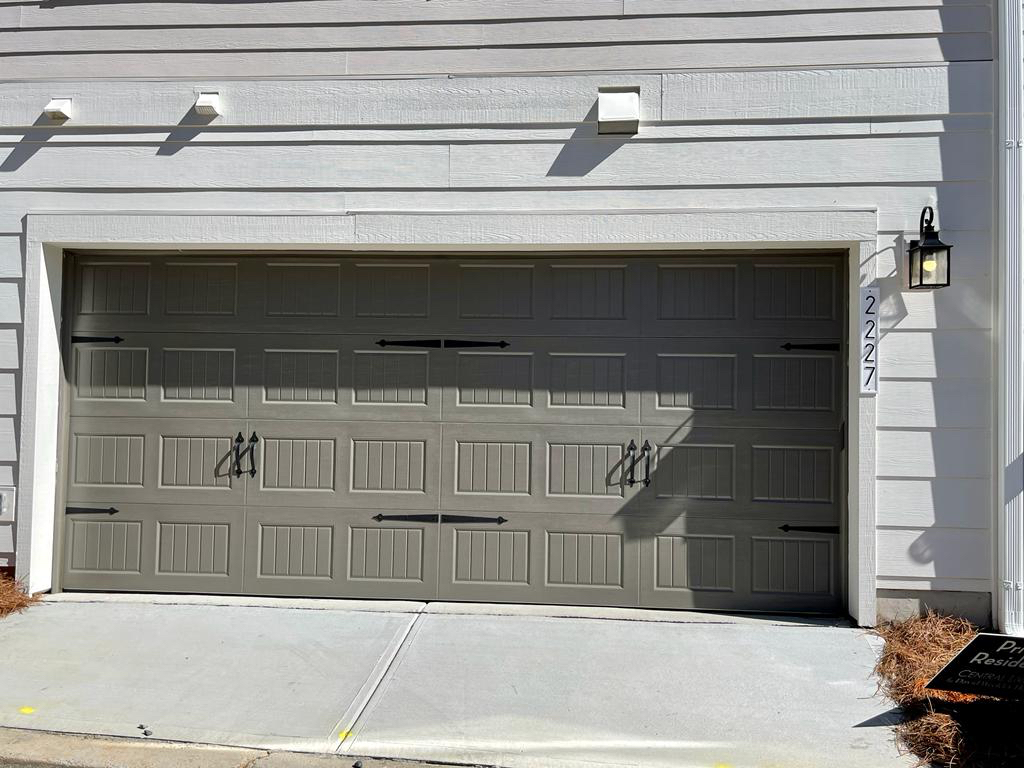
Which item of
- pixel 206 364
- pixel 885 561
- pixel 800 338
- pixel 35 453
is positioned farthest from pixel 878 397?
pixel 35 453

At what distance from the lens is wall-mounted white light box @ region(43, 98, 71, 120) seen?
16.5 ft

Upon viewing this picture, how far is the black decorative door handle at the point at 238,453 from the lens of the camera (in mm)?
5168

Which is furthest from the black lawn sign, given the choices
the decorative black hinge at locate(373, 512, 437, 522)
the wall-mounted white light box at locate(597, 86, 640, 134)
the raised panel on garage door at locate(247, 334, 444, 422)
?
the wall-mounted white light box at locate(597, 86, 640, 134)

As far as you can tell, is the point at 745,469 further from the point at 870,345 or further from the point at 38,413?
the point at 38,413

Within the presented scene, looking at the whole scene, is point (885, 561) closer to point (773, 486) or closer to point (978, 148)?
point (773, 486)

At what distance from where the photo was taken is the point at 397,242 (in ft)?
16.1

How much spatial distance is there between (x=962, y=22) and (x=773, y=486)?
295 centimetres

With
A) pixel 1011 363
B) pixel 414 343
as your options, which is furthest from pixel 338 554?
pixel 1011 363

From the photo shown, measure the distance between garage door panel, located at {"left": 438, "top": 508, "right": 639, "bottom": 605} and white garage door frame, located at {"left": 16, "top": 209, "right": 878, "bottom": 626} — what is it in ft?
4.59

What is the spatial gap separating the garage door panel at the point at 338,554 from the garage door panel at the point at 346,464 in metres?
0.10

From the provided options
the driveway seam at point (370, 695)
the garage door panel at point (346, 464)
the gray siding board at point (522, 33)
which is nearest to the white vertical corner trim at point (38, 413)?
the garage door panel at point (346, 464)

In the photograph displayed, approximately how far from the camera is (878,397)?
15.0 ft

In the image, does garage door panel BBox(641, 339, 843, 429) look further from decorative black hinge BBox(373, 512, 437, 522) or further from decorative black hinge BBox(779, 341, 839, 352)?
decorative black hinge BBox(373, 512, 437, 522)

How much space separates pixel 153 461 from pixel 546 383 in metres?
2.64
